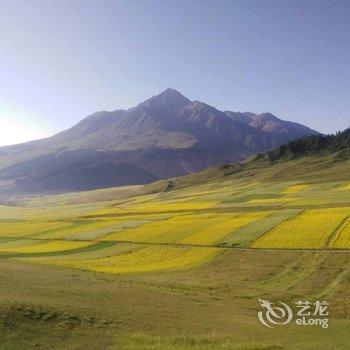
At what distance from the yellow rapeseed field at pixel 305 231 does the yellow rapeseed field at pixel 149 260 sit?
7323 mm

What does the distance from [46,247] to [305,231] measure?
38174 mm

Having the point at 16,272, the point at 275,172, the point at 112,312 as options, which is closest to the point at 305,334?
the point at 112,312

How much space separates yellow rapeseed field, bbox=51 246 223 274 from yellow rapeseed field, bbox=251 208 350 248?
7323mm

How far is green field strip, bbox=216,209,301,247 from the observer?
61.2 metres

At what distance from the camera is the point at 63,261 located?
57656 millimetres

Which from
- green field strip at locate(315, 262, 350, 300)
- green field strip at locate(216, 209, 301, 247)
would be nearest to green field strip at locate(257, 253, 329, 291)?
green field strip at locate(315, 262, 350, 300)

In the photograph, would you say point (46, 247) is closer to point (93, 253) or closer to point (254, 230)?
point (93, 253)

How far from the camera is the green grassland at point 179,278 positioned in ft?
78.1

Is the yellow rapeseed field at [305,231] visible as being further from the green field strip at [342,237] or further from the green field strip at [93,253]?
the green field strip at [93,253]

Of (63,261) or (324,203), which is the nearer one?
(63,261)

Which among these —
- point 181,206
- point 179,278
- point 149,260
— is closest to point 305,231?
point 149,260

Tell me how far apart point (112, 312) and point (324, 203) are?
233ft

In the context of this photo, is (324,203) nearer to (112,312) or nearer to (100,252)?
(100,252)

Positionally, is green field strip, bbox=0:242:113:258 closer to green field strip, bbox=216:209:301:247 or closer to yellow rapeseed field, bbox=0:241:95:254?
yellow rapeseed field, bbox=0:241:95:254
